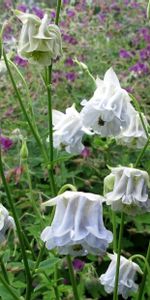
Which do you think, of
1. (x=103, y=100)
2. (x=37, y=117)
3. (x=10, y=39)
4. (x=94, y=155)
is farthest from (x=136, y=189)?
(x=10, y=39)

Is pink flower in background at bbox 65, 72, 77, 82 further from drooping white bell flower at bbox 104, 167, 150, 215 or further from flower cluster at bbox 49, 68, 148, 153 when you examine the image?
drooping white bell flower at bbox 104, 167, 150, 215

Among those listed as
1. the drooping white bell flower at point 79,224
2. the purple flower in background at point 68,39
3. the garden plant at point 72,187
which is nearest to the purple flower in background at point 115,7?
the purple flower in background at point 68,39

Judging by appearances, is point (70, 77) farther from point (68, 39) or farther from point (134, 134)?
point (134, 134)

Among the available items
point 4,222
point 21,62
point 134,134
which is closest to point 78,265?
point 134,134

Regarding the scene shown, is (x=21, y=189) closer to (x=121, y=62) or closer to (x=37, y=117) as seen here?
(x=37, y=117)

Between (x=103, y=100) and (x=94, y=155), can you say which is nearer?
(x=103, y=100)

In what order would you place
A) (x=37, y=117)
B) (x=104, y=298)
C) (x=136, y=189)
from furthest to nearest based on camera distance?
(x=37, y=117)
(x=104, y=298)
(x=136, y=189)
